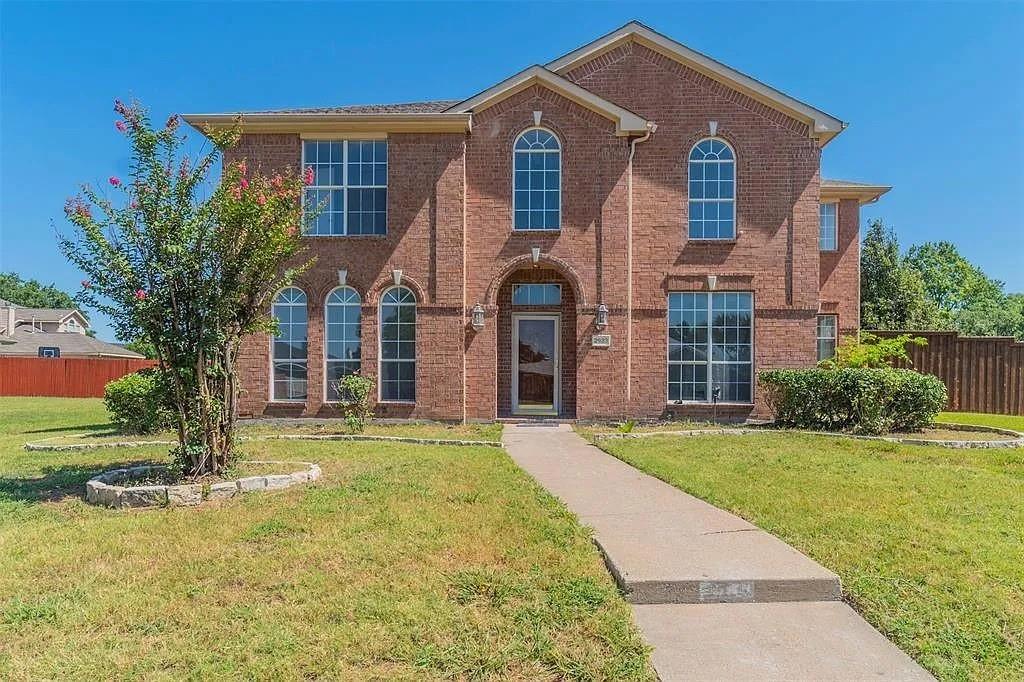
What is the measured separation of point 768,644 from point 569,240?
11.1 metres

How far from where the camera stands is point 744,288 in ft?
46.1

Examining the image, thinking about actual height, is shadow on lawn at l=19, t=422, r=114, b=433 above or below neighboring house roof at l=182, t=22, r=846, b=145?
below

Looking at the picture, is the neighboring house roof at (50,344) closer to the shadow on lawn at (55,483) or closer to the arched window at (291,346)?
the arched window at (291,346)

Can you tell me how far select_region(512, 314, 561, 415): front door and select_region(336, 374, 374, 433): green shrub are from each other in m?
3.44

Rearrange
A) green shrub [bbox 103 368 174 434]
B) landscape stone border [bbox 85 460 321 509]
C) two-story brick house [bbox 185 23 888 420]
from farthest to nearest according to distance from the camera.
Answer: two-story brick house [bbox 185 23 888 420]
green shrub [bbox 103 368 174 434]
landscape stone border [bbox 85 460 321 509]

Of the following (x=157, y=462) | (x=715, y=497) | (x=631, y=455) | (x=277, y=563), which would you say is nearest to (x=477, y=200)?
(x=631, y=455)

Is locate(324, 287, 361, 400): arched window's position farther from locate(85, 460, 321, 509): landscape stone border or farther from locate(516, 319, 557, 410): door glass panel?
locate(85, 460, 321, 509): landscape stone border

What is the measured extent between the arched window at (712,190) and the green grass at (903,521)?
17.9 feet

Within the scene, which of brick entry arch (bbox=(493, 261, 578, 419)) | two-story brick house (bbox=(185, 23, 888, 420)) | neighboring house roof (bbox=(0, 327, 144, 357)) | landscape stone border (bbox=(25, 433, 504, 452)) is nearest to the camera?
landscape stone border (bbox=(25, 433, 504, 452))

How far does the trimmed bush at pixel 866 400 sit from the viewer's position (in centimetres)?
1166

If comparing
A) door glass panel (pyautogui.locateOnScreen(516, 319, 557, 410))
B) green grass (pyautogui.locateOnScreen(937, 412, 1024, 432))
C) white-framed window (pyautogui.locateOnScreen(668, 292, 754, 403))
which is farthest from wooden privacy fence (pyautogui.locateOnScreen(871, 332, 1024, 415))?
door glass panel (pyautogui.locateOnScreen(516, 319, 557, 410))

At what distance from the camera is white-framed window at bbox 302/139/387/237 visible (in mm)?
13867

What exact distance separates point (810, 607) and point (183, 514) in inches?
211

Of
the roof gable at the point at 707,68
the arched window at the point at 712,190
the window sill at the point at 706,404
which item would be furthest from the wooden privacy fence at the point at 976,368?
the arched window at the point at 712,190
